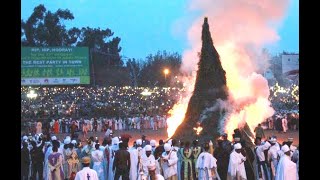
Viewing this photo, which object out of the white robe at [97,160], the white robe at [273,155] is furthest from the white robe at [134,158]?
the white robe at [273,155]

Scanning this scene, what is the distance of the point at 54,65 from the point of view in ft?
135

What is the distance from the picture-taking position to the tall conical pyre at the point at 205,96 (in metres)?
20.5

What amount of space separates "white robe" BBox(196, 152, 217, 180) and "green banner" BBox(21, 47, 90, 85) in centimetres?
2791

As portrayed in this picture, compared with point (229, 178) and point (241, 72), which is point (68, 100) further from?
point (229, 178)

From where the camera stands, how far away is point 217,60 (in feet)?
70.5

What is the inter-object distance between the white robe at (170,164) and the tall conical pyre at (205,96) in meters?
5.28

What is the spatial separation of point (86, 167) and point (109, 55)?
53.9 m

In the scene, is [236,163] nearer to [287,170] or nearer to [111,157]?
[287,170]

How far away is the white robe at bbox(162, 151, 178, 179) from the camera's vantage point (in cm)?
1487

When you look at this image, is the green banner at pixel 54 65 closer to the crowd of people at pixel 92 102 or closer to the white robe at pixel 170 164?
the crowd of people at pixel 92 102

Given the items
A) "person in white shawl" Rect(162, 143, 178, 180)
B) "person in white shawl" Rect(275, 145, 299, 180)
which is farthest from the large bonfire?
"person in white shawl" Rect(275, 145, 299, 180)

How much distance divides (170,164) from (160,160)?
0.46 meters

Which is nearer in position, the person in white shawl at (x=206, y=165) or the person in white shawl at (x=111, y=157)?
the person in white shawl at (x=206, y=165)
